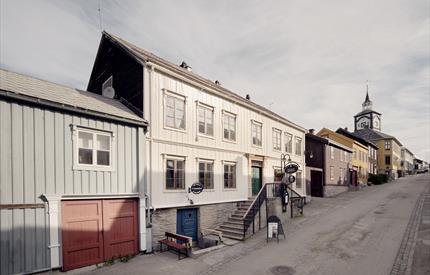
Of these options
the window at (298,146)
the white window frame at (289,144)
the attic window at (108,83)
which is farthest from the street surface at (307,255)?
the attic window at (108,83)

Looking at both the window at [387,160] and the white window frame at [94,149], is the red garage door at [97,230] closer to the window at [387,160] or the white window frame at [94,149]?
the white window frame at [94,149]

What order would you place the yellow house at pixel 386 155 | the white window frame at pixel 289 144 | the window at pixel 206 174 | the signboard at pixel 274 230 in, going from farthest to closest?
the yellow house at pixel 386 155 → the white window frame at pixel 289 144 → the window at pixel 206 174 → the signboard at pixel 274 230

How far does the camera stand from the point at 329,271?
9.17 meters

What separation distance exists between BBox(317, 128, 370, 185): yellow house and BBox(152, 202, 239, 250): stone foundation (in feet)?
83.8

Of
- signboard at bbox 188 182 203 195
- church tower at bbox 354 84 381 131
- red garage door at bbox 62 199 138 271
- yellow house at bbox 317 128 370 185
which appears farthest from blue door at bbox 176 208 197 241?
church tower at bbox 354 84 381 131

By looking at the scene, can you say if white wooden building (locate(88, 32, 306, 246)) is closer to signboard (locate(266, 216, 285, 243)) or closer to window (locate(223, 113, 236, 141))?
window (locate(223, 113, 236, 141))

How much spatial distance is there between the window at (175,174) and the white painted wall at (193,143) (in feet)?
0.91

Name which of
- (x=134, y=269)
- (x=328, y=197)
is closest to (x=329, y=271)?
(x=134, y=269)

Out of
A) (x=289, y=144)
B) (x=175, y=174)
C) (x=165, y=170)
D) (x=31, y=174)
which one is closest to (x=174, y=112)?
(x=165, y=170)

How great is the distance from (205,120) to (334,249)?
29.2ft

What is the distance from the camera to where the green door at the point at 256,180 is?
18.7 metres

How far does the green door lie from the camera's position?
1867 centimetres

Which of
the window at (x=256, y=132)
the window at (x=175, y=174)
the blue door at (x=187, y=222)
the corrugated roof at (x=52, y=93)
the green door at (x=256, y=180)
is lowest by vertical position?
the blue door at (x=187, y=222)

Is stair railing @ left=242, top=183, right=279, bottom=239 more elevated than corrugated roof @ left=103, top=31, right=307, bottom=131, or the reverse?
corrugated roof @ left=103, top=31, right=307, bottom=131
